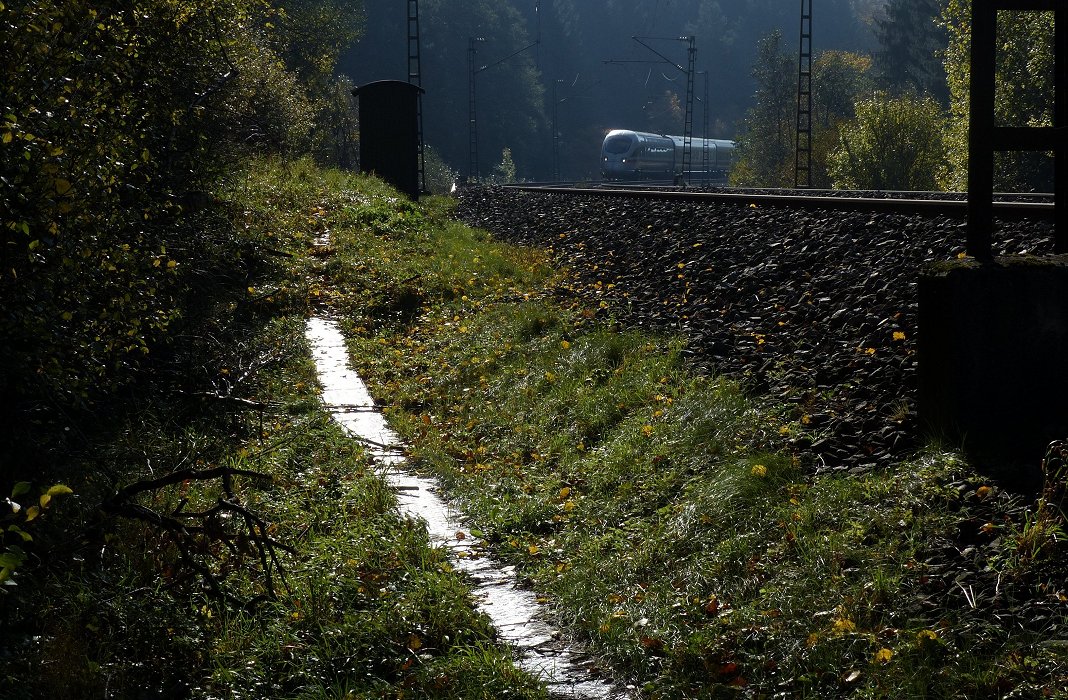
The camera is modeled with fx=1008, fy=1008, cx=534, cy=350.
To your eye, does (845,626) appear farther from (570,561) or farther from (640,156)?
(640,156)

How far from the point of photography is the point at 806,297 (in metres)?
8.10

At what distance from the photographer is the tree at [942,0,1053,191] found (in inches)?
1043

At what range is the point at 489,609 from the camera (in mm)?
5312

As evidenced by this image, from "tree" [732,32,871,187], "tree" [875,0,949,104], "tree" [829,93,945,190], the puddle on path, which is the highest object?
"tree" [875,0,949,104]

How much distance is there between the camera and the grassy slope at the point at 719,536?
13.5ft

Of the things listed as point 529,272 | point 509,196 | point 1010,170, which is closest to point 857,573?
point 529,272

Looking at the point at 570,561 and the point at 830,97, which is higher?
the point at 830,97

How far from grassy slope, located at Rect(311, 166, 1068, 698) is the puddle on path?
5.7 inches

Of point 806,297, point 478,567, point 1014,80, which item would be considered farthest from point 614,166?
point 478,567

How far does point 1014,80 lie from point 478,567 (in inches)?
1069

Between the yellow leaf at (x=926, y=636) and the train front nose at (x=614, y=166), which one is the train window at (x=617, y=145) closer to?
the train front nose at (x=614, y=166)

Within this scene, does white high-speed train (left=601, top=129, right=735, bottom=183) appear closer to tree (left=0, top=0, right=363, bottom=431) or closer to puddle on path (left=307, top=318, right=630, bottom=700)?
puddle on path (left=307, top=318, right=630, bottom=700)

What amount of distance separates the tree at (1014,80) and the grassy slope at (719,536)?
21.9 m

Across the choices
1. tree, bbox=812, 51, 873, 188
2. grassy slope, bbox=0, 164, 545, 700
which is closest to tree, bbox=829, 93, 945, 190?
tree, bbox=812, 51, 873, 188
